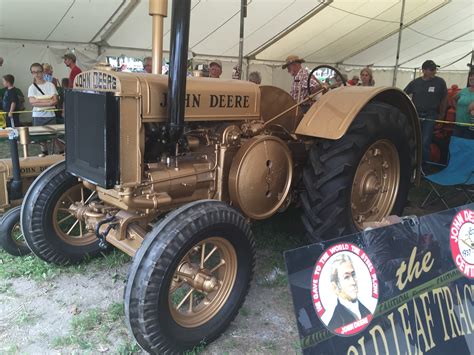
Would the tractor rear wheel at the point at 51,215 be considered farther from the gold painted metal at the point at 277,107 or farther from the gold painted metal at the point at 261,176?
the gold painted metal at the point at 277,107

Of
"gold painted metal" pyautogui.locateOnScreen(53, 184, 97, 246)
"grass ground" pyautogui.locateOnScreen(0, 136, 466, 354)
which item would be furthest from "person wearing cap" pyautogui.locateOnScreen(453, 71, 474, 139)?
"gold painted metal" pyautogui.locateOnScreen(53, 184, 97, 246)

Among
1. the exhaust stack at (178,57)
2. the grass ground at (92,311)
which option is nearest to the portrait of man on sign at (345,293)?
the grass ground at (92,311)

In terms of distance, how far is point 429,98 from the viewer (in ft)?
19.1

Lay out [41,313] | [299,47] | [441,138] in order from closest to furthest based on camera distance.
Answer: [41,313] < [441,138] < [299,47]

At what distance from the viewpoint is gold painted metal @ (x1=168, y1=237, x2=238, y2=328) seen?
2.12m

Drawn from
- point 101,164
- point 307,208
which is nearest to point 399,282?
point 307,208

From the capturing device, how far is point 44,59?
9.32m

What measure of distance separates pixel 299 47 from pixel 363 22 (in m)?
1.82

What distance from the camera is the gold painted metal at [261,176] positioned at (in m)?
2.53

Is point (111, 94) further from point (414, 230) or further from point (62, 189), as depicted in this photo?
point (414, 230)

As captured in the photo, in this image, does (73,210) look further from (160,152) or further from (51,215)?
(160,152)

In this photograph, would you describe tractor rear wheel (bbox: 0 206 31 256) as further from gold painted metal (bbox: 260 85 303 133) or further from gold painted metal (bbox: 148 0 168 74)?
gold painted metal (bbox: 260 85 303 133)

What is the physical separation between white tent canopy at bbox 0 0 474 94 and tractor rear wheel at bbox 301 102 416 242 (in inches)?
201

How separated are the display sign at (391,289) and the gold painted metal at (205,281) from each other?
89 cm
